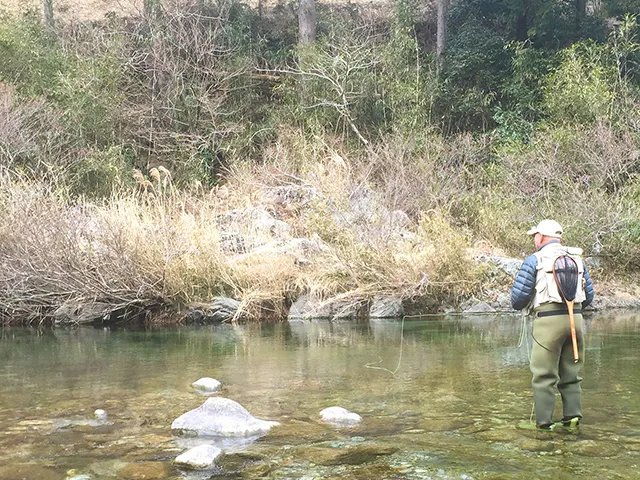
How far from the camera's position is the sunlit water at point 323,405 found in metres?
4.28

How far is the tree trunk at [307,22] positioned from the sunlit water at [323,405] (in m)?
16.3

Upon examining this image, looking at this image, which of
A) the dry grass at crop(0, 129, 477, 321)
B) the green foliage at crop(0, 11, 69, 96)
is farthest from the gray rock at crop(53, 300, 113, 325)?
the green foliage at crop(0, 11, 69, 96)

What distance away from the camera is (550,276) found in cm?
494

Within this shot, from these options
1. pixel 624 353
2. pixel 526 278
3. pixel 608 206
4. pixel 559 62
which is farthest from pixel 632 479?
pixel 559 62

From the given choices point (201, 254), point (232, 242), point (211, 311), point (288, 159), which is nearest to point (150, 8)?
point (288, 159)

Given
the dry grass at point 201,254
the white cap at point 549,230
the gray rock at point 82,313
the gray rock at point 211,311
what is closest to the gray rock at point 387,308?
the dry grass at point 201,254

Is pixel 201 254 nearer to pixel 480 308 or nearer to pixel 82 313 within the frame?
pixel 82 313

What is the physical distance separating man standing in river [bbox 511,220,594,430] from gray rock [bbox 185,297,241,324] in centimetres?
886

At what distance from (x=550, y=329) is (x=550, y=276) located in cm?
37

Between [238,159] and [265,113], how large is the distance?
3.13m

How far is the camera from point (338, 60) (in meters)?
22.8

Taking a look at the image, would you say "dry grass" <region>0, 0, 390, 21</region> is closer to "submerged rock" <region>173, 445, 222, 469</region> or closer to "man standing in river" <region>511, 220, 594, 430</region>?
"man standing in river" <region>511, 220, 594, 430</region>

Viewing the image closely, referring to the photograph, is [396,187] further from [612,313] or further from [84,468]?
[84,468]

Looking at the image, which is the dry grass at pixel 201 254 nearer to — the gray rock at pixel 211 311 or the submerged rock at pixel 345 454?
the gray rock at pixel 211 311
